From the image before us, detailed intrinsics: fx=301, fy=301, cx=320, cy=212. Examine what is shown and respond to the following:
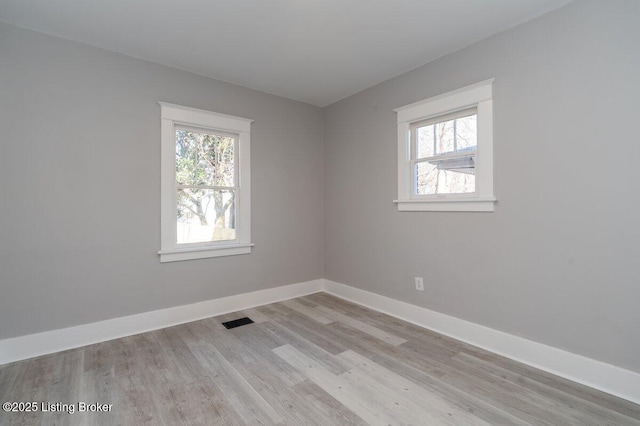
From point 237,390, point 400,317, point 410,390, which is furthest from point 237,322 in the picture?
point 410,390

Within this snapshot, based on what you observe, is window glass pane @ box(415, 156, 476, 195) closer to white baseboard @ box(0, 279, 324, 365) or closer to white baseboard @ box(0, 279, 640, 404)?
white baseboard @ box(0, 279, 640, 404)

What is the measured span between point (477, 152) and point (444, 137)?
0.40 metres

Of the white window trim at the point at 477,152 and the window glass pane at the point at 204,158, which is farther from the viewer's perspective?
the window glass pane at the point at 204,158

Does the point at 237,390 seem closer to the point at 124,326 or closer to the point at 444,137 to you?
the point at 124,326

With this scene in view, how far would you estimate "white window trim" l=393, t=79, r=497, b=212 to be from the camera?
104 inches

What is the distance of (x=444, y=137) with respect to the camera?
3.03 meters

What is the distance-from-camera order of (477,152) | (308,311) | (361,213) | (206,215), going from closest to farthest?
(477,152), (206,215), (308,311), (361,213)

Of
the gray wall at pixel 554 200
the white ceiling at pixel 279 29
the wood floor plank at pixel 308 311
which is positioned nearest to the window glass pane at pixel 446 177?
the gray wall at pixel 554 200

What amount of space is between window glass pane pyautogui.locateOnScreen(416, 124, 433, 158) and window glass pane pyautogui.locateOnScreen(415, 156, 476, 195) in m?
0.11

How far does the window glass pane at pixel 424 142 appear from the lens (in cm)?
316

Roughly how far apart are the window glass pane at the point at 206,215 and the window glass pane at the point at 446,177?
2.22m

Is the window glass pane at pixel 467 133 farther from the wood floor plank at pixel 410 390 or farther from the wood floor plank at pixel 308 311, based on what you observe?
the wood floor plank at pixel 308 311

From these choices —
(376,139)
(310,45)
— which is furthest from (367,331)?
(310,45)

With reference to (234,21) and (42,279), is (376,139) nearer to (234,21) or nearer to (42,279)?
(234,21)
